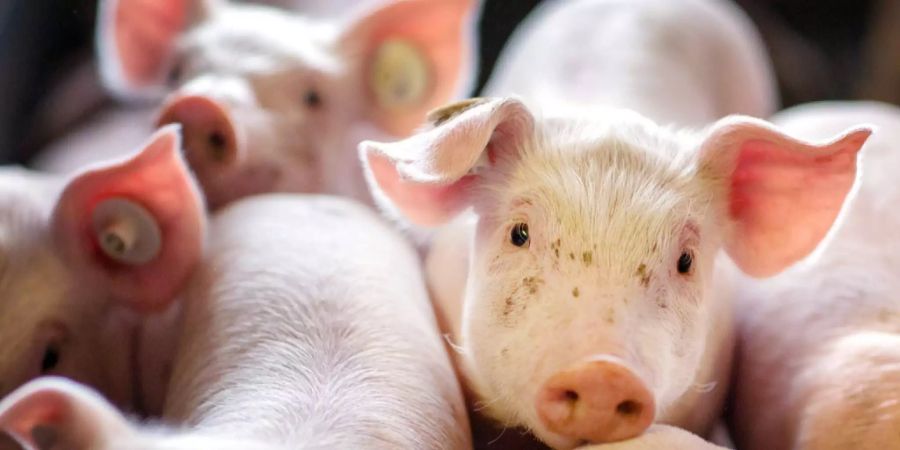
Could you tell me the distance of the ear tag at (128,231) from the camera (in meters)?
1.34

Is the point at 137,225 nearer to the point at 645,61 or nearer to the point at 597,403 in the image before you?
the point at 597,403

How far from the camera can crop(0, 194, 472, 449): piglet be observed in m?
0.95

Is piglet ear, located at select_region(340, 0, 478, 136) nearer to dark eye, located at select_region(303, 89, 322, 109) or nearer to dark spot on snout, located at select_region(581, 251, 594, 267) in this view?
dark eye, located at select_region(303, 89, 322, 109)

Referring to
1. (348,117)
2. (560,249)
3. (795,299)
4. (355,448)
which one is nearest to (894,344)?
(795,299)

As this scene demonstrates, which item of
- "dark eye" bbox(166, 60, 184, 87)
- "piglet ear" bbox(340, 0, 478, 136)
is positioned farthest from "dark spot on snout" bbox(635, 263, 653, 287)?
"dark eye" bbox(166, 60, 184, 87)

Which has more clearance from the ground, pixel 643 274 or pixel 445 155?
pixel 445 155

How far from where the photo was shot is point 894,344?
3.89 feet

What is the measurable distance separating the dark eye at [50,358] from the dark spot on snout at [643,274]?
720 mm

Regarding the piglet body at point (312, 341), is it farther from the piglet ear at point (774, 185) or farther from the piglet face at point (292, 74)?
the piglet ear at point (774, 185)

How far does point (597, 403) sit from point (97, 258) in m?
0.72

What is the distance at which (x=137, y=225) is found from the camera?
1.36m

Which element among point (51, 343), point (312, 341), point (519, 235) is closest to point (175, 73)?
point (51, 343)

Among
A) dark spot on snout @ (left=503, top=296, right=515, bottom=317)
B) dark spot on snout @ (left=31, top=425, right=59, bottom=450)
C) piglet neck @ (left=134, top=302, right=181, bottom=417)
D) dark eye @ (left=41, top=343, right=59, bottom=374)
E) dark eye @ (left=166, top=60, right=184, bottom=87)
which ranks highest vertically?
dark eye @ (left=166, top=60, right=184, bottom=87)

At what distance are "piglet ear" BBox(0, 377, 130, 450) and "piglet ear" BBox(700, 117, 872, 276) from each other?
2.16 feet
